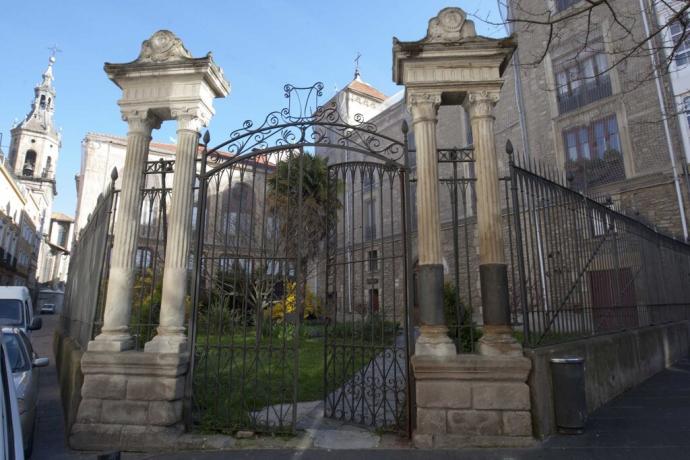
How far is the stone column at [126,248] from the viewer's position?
5133 millimetres

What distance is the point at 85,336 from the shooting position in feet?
20.2

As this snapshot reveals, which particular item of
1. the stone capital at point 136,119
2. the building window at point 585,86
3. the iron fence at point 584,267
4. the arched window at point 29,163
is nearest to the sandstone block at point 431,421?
the iron fence at point 584,267

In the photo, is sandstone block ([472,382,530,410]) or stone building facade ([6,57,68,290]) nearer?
sandstone block ([472,382,530,410])

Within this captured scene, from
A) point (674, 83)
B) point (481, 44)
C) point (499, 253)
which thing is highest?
point (674, 83)

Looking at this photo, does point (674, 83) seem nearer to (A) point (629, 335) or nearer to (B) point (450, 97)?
(A) point (629, 335)

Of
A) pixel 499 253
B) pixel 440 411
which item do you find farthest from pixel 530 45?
pixel 440 411

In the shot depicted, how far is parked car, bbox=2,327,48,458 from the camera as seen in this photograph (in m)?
4.39

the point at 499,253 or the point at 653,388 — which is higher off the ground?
the point at 499,253

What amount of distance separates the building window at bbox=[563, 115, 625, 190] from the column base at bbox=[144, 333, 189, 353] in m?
15.9

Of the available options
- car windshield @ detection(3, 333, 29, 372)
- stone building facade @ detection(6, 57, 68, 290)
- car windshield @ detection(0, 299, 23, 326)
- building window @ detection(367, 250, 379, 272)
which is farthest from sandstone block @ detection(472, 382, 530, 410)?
stone building facade @ detection(6, 57, 68, 290)

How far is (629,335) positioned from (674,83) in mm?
12282

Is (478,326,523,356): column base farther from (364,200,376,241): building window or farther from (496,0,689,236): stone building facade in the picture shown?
(496,0,689,236): stone building facade

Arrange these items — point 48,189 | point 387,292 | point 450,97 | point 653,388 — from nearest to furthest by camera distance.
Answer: point 450,97 → point 653,388 → point 387,292 → point 48,189

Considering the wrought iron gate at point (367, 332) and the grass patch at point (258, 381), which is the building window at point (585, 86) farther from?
the grass patch at point (258, 381)
